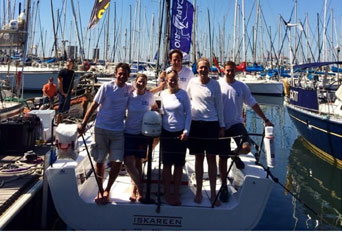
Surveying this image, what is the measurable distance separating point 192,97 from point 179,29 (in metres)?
4.40

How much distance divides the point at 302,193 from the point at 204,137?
18.5ft

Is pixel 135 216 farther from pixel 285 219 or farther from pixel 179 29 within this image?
pixel 179 29

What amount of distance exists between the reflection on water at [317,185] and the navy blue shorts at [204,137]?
3.98m

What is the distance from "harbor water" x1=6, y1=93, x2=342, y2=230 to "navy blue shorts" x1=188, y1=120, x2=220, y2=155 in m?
1.53

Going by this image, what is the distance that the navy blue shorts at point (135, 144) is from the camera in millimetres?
4140

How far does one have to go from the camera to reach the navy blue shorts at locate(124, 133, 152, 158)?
4140 millimetres

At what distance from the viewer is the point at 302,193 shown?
858cm

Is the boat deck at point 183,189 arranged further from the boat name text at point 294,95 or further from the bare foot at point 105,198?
the boat name text at point 294,95

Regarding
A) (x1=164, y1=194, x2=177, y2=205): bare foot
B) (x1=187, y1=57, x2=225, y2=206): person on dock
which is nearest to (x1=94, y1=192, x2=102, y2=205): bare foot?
(x1=164, y1=194, x2=177, y2=205): bare foot

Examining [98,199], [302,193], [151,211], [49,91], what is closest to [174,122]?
[151,211]

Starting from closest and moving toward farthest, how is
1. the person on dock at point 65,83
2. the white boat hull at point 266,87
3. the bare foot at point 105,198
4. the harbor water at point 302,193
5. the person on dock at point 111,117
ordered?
1. the person on dock at point 111,117
2. the bare foot at point 105,198
3. the harbor water at point 302,193
4. the person on dock at point 65,83
5. the white boat hull at point 266,87

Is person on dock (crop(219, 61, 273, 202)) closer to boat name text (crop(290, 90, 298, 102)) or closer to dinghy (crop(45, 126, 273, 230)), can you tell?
dinghy (crop(45, 126, 273, 230))

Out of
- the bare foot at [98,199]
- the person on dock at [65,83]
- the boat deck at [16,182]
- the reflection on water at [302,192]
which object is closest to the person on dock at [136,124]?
the bare foot at [98,199]

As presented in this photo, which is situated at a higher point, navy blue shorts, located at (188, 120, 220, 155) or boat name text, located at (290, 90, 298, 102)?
boat name text, located at (290, 90, 298, 102)
